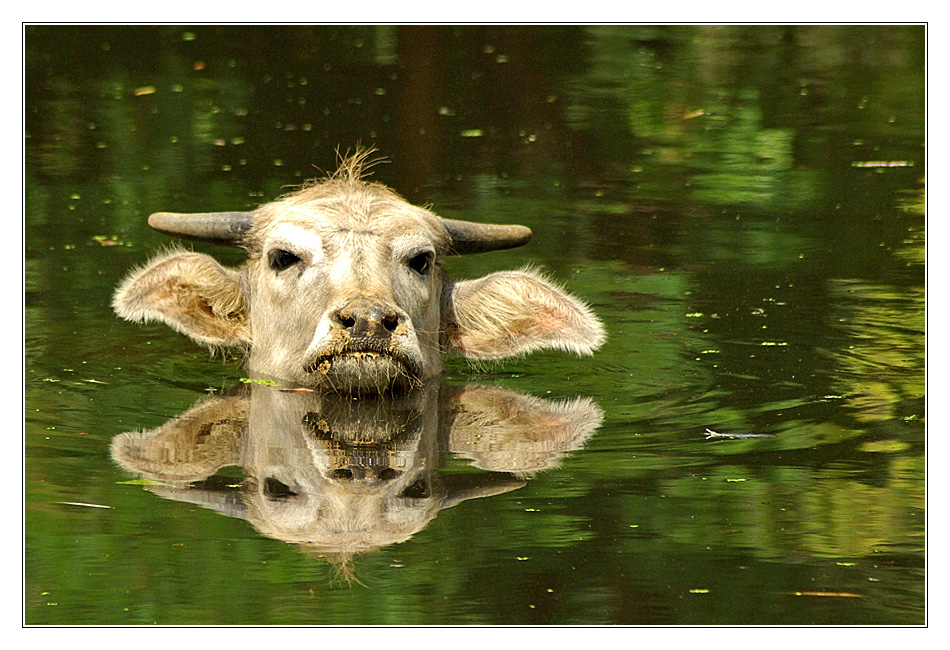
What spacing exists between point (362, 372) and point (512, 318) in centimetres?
161

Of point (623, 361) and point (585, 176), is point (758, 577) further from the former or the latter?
point (585, 176)

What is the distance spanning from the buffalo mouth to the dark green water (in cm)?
40

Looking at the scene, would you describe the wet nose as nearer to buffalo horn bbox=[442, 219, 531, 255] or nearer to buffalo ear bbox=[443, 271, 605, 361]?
buffalo ear bbox=[443, 271, 605, 361]

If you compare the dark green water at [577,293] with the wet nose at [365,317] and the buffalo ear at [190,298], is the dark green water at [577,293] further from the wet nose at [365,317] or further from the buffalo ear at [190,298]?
the wet nose at [365,317]

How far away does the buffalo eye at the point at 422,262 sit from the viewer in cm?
905

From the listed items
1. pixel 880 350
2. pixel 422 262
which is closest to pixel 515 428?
pixel 422 262

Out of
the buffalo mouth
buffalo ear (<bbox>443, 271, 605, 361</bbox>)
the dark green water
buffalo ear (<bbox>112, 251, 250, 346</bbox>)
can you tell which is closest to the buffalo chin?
the buffalo mouth

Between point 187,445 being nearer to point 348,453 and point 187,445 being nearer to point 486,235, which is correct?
point 348,453

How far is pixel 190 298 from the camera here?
958 centimetres

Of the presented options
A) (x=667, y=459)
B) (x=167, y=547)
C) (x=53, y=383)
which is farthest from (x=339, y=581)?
(x=53, y=383)

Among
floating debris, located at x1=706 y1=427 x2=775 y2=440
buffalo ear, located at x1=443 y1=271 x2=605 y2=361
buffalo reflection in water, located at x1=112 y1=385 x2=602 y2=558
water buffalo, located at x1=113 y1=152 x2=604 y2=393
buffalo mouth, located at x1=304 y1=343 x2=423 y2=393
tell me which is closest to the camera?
buffalo reflection in water, located at x1=112 y1=385 x2=602 y2=558

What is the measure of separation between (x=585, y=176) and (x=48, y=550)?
972cm

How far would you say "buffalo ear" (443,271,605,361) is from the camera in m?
9.39

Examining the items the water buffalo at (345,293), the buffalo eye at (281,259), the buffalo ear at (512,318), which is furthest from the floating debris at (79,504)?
the buffalo ear at (512,318)
